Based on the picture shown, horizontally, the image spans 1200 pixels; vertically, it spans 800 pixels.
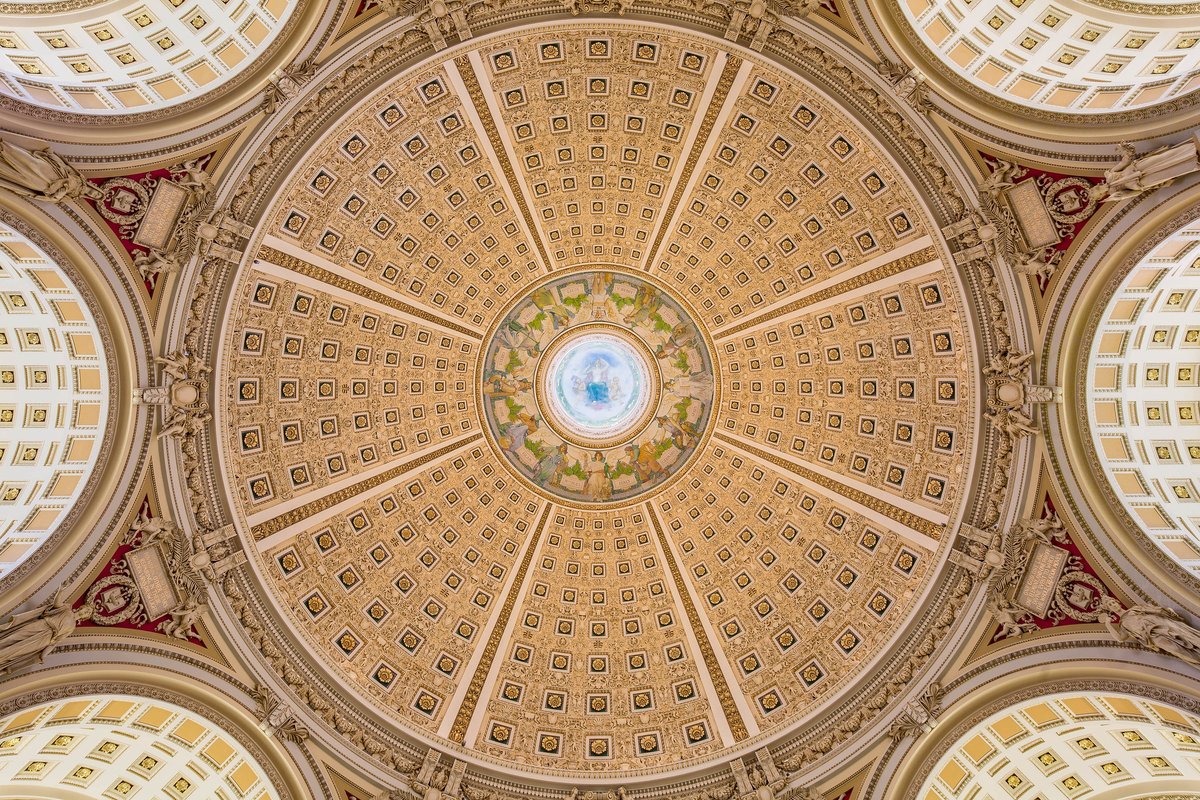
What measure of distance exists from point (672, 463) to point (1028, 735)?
17.4 meters

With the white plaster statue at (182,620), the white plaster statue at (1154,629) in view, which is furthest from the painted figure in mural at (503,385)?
the white plaster statue at (1154,629)

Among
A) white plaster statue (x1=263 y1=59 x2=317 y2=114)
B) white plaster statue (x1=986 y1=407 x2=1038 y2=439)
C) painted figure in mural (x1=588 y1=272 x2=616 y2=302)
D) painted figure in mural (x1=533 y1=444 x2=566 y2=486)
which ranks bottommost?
white plaster statue (x1=986 y1=407 x2=1038 y2=439)

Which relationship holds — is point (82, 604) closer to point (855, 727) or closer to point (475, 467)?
point (475, 467)

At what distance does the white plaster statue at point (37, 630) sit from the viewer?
16.7 m

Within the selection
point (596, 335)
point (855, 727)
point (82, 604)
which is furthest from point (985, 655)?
point (82, 604)

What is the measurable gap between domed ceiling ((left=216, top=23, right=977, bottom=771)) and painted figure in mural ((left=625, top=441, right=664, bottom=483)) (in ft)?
0.38

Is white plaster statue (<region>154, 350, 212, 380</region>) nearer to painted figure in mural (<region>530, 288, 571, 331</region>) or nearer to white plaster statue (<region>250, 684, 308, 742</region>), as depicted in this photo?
white plaster statue (<region>250, 684, 308, 742</region>)

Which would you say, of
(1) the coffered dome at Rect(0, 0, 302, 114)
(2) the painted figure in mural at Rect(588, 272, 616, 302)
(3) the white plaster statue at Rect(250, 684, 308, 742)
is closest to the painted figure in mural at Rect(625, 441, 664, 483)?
(2) the painted figure in mural at Rect(588, 272, 616, 302)

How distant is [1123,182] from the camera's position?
1752 cm

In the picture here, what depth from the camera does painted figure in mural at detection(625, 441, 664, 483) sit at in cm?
3362

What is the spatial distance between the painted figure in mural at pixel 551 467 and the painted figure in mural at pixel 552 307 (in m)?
6.25

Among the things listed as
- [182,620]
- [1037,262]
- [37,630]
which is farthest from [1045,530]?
[37,630]

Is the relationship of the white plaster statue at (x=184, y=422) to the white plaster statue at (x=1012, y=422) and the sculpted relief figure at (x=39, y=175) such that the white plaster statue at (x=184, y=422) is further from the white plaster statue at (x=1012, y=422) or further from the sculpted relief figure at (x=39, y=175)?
the white plaster statue at (x=1012, y=422)

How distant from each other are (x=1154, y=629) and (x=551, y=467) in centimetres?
2360
